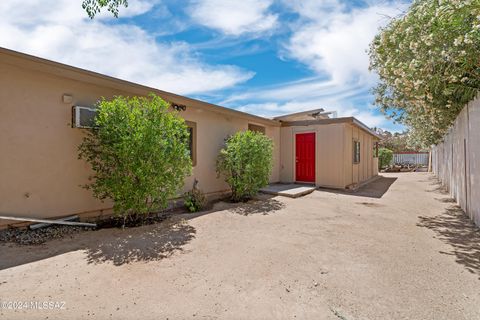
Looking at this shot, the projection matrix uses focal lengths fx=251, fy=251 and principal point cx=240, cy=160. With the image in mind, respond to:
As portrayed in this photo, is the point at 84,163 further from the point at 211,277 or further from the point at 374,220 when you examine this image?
the point at 374,220

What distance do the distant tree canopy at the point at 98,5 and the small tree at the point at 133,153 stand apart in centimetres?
145

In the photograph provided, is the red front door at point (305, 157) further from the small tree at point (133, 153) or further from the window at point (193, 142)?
the small tree at point (133, 153)

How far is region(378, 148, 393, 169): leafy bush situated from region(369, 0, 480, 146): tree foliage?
61.7ft

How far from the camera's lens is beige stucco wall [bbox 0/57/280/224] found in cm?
420

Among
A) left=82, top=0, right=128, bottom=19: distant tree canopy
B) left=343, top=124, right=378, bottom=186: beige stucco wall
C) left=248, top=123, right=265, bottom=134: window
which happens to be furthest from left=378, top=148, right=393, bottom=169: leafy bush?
left=82, top=0, right=128, bottom=19: distant tree canopy

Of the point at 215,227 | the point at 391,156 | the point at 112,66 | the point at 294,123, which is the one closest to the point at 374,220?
the point at 215,227

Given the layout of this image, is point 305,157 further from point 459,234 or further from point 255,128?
point 459,234

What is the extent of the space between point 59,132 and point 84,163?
744 millimetres

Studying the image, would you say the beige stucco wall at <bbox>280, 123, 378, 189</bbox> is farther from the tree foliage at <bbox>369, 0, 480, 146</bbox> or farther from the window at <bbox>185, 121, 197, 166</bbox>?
the window at <bbox>185, 121, 197, 166</bbox>

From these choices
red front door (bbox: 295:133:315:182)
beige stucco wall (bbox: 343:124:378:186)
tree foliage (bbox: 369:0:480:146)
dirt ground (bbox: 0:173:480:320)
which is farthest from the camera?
red front door (bbox: 295:133:315:182)

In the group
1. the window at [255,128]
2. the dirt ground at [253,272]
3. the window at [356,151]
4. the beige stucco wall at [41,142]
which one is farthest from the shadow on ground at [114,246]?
the window at [356,151]

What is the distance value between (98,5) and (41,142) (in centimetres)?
264

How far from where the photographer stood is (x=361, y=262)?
132 inches

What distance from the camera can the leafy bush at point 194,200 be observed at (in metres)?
6.57
